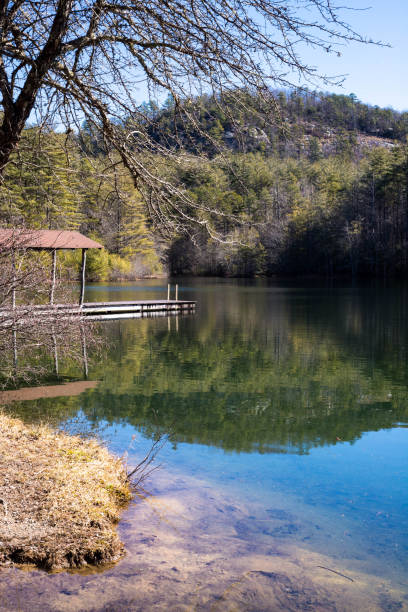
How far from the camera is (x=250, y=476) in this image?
6812mm

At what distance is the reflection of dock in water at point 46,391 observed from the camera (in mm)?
10418

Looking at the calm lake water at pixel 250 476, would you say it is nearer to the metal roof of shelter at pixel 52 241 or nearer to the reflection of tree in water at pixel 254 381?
the reflection of tree in water at pixel 254 381

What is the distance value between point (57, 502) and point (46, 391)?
7151 mm

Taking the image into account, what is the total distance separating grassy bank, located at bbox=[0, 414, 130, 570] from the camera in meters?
3.89

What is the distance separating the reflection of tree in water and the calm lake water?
0.16ft

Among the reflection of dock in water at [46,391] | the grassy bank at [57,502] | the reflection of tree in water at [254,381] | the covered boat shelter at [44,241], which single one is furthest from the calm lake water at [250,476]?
the covered boat shelter at [44,241]

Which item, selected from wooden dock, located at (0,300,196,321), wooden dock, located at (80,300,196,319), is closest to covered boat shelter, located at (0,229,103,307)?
wooden dock, located at (0,300,196,321)

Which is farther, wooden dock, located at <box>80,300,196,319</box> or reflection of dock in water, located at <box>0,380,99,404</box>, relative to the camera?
wooden dock, located at <box>80,300,196,319</box>

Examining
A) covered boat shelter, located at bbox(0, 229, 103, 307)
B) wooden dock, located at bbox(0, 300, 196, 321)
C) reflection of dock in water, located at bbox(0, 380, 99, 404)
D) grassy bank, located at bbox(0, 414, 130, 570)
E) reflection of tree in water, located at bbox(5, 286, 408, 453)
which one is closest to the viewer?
grassy bank, located at bbox(0, 414, 130, 570)

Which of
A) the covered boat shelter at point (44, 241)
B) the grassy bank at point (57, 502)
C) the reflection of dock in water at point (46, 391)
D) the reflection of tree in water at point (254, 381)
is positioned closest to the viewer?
the grassy bank at point (57, 502)

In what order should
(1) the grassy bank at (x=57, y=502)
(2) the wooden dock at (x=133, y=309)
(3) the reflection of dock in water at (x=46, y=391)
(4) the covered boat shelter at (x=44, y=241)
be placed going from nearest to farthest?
(1) the grassy bank at (x=57, y=502) < (4) the covered boat shelter at (x=44, y=241) < (3) the reflection of dock in water at (x=46, y=391) < (2) the wooden dock at (x=133, y=309)

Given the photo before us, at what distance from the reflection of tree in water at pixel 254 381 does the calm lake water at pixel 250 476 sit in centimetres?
5

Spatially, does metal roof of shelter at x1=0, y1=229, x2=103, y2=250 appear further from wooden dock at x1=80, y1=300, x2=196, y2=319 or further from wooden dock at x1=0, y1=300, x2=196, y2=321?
wooden dock at x1=80, y1=300, x2=196, y2=319

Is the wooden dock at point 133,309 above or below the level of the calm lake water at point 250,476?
above
